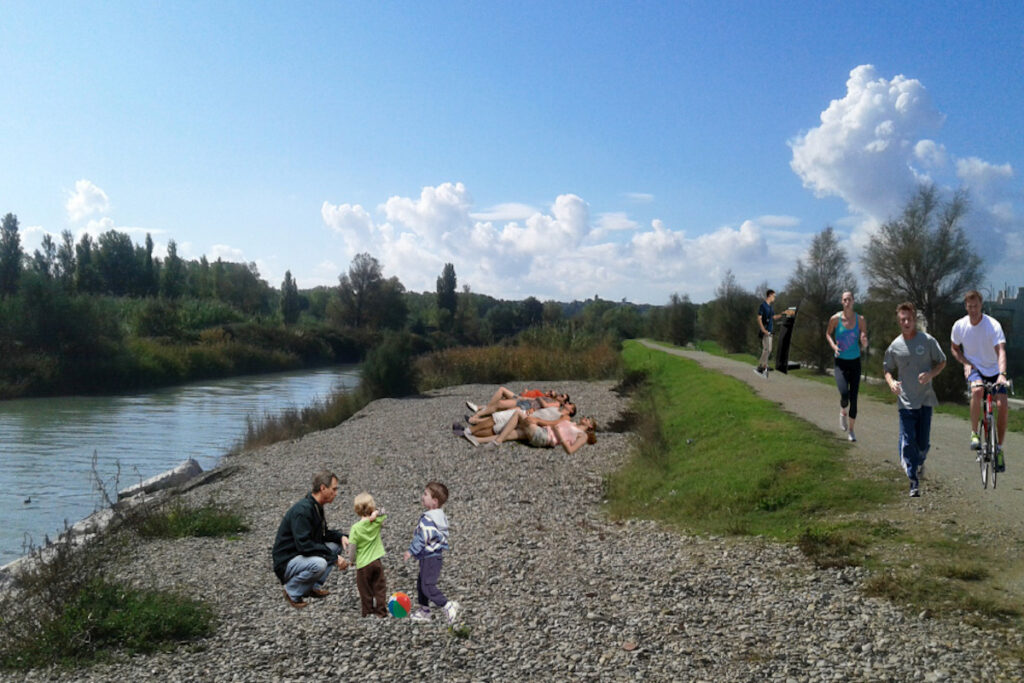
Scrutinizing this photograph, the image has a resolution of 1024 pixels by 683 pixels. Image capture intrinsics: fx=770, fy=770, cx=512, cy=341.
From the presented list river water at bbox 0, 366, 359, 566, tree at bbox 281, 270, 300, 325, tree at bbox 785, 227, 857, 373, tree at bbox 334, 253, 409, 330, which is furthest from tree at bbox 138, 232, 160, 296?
tree at bbox 785, 227, 857, 373

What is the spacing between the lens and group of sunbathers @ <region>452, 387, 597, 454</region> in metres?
14.3

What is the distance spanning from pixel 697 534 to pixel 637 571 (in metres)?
1.80

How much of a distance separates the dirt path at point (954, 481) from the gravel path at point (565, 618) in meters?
1.52

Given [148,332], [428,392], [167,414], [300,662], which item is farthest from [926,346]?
[148,332]

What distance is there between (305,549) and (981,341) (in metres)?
6.25

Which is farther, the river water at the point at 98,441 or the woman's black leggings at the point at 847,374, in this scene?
the river water at the point at 98,441

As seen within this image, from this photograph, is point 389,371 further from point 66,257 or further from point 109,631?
point 66,257

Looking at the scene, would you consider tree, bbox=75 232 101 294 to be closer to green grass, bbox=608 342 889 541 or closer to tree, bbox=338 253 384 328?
tree, bbox=338 253 384 328

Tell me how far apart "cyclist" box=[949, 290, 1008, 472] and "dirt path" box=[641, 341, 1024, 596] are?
757mm

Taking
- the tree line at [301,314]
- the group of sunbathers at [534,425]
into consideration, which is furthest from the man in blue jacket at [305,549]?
the tree line at [301,314]

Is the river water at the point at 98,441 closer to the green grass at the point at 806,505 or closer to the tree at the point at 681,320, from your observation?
the green grass at the point at 806,505

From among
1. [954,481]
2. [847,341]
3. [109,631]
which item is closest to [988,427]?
[847,341]

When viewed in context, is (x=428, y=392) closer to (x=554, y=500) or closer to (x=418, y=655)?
(x=554, y=500)

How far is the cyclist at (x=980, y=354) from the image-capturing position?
6.77m
